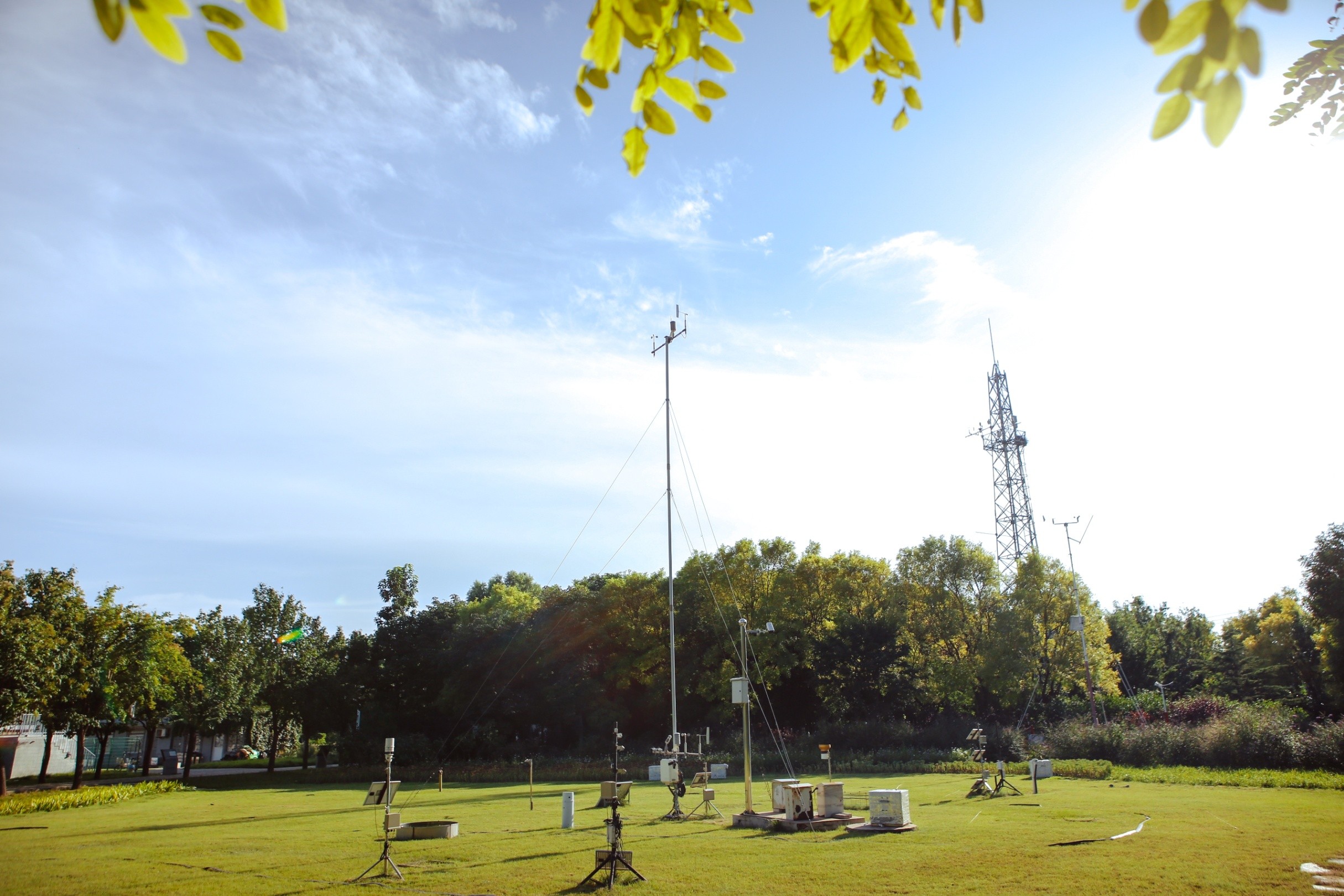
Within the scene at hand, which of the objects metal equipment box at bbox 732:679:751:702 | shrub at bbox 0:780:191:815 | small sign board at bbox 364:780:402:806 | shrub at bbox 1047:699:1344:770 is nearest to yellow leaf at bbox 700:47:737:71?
small sign board at bbox 364:780:402:806

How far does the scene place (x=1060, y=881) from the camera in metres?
9.80

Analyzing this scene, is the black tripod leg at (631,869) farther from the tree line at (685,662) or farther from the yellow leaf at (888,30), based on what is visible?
the tree line at (685,662)

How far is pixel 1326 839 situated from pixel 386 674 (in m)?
44.9

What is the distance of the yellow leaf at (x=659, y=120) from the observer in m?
2.88

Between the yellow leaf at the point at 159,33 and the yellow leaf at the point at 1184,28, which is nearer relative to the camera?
the yellow leaf at the point at 1184,28

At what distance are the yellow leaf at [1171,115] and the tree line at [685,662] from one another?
1238 inches

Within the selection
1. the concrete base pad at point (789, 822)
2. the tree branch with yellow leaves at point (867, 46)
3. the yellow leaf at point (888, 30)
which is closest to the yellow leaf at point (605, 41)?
the tree branch with yellow leaves at point (867, 46)

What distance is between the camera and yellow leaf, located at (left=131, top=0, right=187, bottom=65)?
2.10 meters

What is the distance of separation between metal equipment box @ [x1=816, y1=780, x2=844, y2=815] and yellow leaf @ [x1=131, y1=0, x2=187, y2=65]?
16835 mm

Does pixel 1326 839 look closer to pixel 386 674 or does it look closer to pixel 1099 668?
pixel 1099 668

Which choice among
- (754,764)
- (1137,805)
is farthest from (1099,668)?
(1137,805)

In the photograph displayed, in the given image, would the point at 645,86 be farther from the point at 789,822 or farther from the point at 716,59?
the point at 789,822

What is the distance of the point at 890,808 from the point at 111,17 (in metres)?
16.3

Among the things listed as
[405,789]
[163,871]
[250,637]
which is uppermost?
[250,637]
